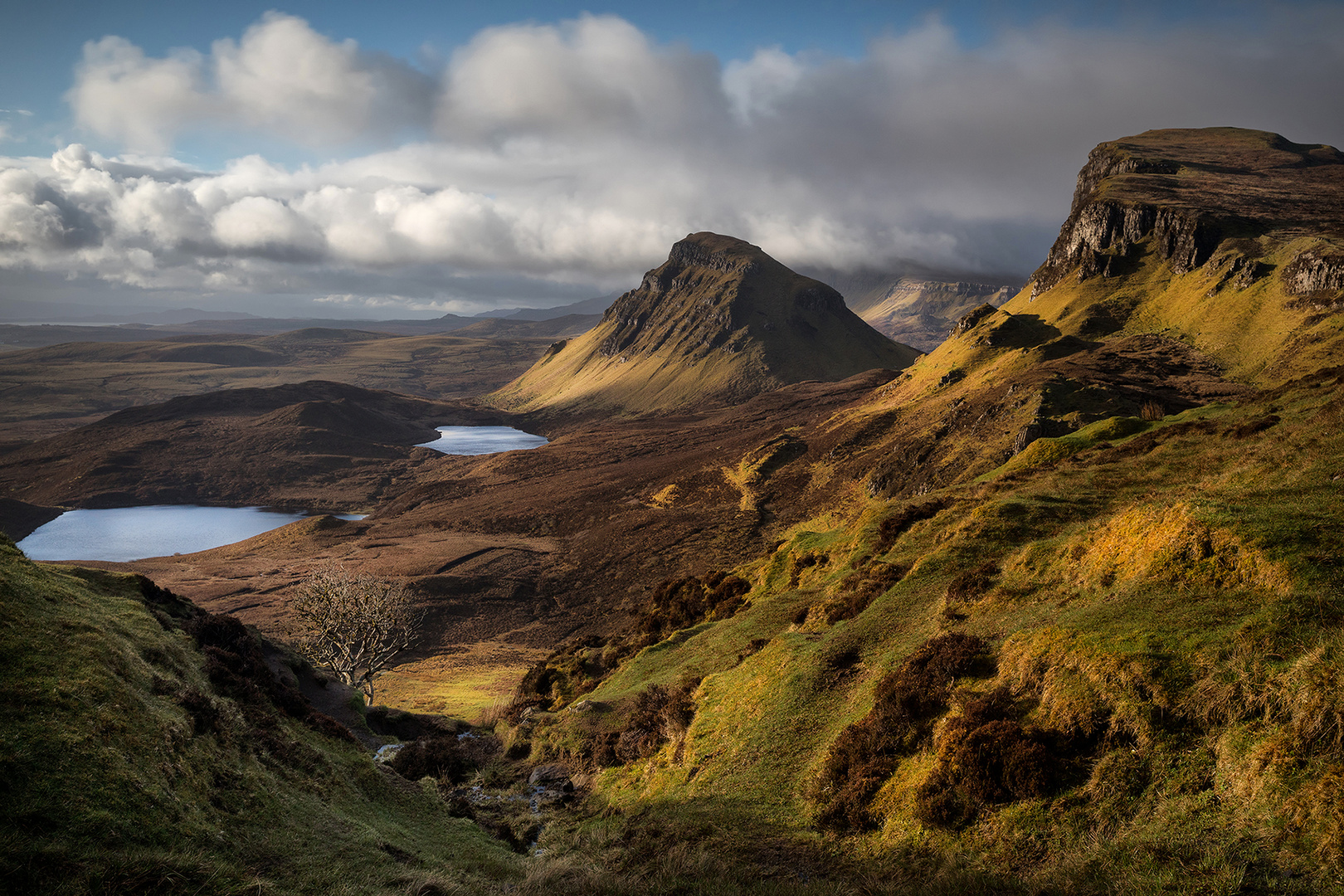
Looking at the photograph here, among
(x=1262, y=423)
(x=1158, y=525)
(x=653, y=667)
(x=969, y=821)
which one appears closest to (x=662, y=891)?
(x=969, y=821)

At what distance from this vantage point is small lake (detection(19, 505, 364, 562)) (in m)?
115

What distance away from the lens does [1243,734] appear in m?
9.28

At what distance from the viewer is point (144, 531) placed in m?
131

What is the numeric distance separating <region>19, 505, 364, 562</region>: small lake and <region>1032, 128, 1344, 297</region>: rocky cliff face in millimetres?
152272

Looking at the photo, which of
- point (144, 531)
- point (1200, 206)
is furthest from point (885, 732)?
point (144, 531)

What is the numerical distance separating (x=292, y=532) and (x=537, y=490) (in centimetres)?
3973

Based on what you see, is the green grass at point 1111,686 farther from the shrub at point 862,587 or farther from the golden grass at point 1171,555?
the shrub at point 862,587

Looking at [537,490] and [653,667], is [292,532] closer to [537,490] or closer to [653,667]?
[537,490]

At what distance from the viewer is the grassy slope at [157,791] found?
8211mm

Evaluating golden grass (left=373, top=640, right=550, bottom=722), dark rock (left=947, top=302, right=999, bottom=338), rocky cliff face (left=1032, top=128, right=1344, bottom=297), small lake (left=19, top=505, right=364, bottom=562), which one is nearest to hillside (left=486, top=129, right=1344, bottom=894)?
golden grass (left=373, top=640, right=550, bottom=722)

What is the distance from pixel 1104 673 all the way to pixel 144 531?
168m

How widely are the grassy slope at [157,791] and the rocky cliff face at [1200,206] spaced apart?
95434 mm

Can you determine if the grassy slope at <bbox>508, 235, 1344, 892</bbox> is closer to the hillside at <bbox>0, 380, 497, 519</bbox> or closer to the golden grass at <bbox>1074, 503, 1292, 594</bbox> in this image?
the golden grass at <bbox>1074, 503, 1292, 594</bbox>

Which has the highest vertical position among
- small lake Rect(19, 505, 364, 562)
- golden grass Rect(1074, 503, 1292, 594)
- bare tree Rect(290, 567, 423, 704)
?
golden grass Rect(1074, 503, 1292, 594)
